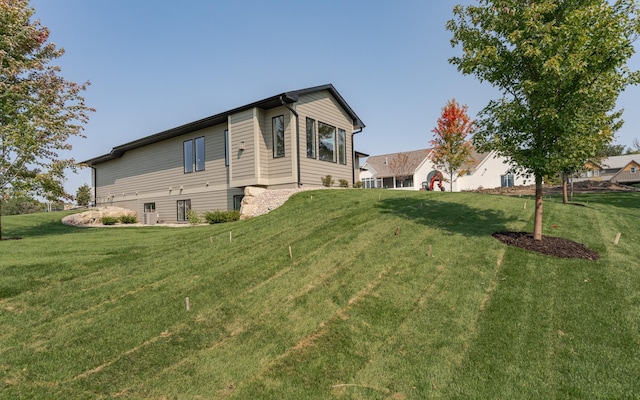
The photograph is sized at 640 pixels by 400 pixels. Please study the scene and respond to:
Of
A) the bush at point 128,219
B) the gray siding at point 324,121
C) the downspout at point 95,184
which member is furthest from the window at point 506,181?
the downspout at point 95,184

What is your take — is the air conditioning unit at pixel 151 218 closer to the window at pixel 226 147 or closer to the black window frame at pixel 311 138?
the window at pixel 226 147

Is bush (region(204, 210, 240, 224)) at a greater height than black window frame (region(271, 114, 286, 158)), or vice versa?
black window frame (region(271, 114, 286, 158))

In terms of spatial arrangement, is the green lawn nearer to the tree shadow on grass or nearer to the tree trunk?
the tree shadow on grass

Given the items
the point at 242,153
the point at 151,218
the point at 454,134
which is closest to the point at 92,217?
the point at 151,218

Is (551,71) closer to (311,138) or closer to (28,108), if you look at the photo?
(311,138)

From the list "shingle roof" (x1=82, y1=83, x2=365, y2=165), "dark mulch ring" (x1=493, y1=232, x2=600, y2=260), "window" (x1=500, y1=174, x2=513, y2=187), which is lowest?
"dark mulch ring" (x1=493, y1=232, x2=600, y2=260)

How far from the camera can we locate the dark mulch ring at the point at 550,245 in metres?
6.29

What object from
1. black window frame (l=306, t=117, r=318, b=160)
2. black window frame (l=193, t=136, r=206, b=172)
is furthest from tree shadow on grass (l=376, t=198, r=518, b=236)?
black window frame (l=193, t=136, r=206, b=172)

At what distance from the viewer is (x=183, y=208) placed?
1908 centimetres

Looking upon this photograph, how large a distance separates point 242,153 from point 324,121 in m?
4.39

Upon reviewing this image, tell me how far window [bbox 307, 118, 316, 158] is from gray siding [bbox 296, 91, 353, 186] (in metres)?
0.22

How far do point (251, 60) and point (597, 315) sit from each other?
15.6 meters

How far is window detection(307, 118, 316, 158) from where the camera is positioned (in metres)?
15.2

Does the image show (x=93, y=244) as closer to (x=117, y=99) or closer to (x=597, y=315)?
(x=117, y=99)
